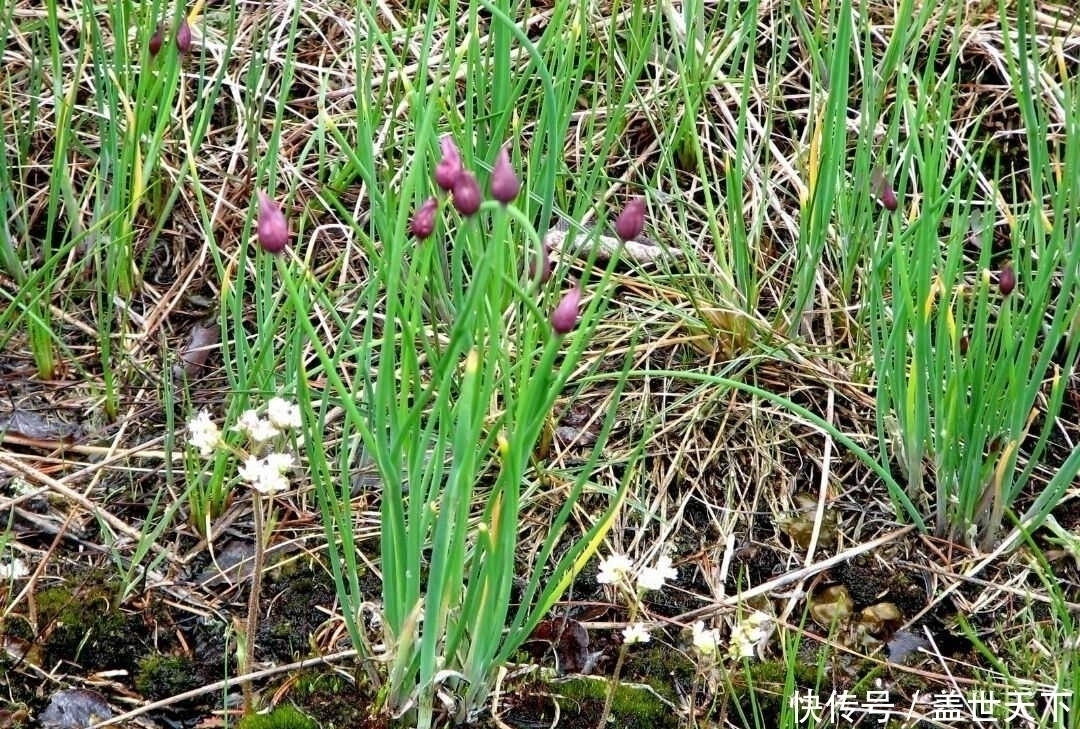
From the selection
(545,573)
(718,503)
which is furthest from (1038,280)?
(545,573)

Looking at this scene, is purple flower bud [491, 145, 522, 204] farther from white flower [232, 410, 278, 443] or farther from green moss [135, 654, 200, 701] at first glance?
green moss [135, 654, 200, 701]

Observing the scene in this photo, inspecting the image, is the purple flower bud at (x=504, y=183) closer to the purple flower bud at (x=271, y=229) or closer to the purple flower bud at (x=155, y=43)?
the purple flower bud at (x=271, y=229)

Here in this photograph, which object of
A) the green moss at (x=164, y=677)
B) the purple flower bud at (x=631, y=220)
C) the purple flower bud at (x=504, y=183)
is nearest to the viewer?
the purple flower bud at (x=504, y=183)

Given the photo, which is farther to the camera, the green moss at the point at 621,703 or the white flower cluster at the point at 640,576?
the green moss at the point at 621,703

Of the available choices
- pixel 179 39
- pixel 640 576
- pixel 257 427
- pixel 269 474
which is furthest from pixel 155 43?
pixel 640 576

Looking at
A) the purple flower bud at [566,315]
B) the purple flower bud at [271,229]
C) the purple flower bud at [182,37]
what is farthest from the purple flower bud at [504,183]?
the purple flower bud at [182,37]

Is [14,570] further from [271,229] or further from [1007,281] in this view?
[1007,281]
